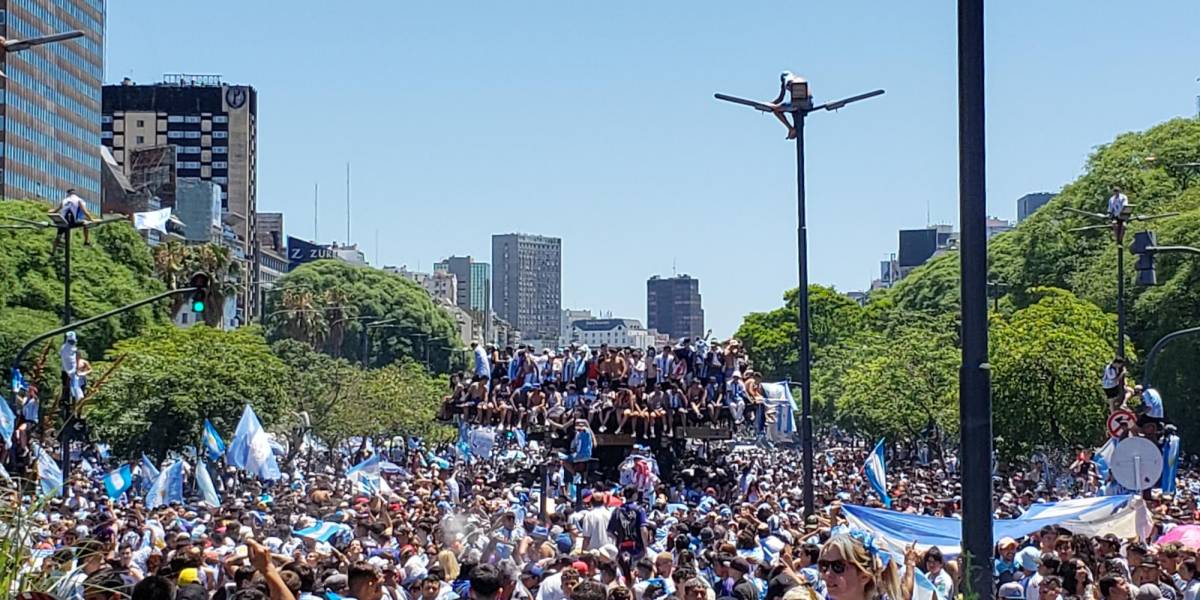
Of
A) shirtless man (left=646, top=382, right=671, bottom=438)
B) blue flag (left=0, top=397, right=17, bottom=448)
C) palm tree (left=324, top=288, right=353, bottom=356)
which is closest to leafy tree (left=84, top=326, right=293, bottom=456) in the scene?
blue flag (left=0, top=397, right=17, bottom=448)

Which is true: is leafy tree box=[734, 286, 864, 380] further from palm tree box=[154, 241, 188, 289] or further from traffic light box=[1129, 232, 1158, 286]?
traffic light box=[1129, 232, 1158, 286]

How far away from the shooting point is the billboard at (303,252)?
189 m

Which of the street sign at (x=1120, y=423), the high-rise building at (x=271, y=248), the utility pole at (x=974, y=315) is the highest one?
the high-rise building at (x=271, y=248)

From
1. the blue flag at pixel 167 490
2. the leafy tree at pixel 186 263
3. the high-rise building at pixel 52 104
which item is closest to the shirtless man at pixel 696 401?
the blue flag at pixel 167 490

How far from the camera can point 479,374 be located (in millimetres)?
34250

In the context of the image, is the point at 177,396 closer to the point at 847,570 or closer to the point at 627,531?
the point at 627,531

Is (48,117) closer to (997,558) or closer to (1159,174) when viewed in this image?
(1159,174)

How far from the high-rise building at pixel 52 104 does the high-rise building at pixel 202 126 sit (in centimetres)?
5212

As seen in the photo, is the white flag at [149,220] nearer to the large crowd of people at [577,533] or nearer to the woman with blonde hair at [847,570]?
the large crowd of people at [577,533]

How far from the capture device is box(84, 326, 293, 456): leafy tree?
4731 cm

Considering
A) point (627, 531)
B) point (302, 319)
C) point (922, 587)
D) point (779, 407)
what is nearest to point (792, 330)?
point (302, 319)

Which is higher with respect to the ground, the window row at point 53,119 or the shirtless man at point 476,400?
the window row at point 53,119

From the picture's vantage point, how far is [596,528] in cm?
1758

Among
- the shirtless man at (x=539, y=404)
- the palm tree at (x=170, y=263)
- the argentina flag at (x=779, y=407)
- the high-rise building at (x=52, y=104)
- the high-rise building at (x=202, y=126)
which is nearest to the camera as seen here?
the shirtless man at (x=539, y=404)
